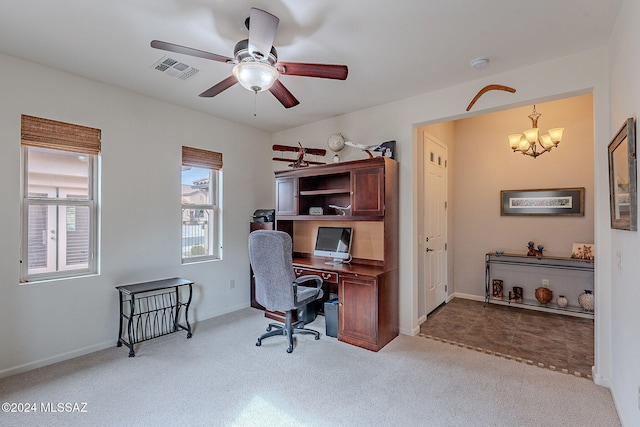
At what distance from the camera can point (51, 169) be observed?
2941 millimetres

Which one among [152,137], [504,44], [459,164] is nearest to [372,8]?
[504,44]

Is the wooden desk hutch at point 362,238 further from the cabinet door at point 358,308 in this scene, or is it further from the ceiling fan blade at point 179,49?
the ceiling fan blade at point 179,49

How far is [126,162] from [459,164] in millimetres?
4822

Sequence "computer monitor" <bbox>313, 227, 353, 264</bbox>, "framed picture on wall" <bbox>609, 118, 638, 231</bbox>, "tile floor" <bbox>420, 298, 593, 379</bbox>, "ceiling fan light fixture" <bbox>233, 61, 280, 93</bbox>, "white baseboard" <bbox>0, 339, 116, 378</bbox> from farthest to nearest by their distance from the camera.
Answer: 1. "computer monitor" <bbox>313, 227, 353, 264</bbox>
2. "tile floor" <bbox>420, 298, 593, 379</bbox>
3. "white baseboard" <bbox>0, 339, 116, 378</bbox>
4. "ceiling fan light fixture" <bbox>233, 61, 280, 93</bbox>
5. "framed picture on wall" <bbox>609, 118, 638, 231</bbox>

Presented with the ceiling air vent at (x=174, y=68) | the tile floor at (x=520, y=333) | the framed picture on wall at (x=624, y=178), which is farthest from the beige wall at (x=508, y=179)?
the ceiling air vent at (x=174, y=68)

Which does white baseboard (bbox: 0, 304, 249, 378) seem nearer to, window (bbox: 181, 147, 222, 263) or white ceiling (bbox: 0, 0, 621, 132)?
window (bbox: 181, 147, 222, 263)

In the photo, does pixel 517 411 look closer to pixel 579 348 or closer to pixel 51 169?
pixel 579 348

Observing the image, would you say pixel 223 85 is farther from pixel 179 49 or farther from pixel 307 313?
pixel 307 313

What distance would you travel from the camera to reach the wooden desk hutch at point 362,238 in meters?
3.16

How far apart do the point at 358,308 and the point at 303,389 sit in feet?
3.44

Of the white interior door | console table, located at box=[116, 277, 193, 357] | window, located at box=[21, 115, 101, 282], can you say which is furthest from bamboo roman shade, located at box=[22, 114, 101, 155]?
the white interior door

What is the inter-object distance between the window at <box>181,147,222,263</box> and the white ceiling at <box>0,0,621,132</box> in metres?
1.09

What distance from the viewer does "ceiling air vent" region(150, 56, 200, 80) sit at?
270cm

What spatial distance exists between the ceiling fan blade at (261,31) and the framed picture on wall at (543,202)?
4215 millimetres
